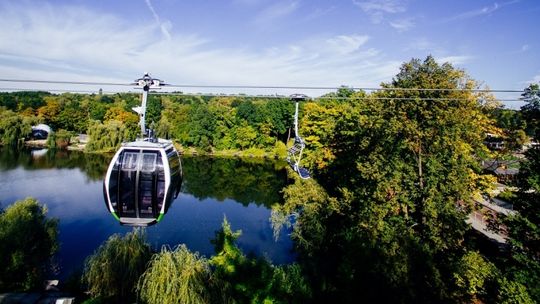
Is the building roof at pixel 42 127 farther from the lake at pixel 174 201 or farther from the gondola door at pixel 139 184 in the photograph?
the gondola door at pixel 139 184

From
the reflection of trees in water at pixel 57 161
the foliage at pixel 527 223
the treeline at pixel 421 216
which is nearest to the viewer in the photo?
the foliage at pixel 527 223

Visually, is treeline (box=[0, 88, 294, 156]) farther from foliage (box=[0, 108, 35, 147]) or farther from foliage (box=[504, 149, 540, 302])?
foliage (box=[504, 149, 540, 302])

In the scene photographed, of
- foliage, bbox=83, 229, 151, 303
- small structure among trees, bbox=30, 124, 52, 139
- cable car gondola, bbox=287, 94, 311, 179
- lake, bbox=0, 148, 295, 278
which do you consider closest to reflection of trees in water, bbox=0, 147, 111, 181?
lake, bbox=0, 148, 295, 278

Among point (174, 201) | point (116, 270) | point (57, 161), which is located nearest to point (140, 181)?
point (116, 270)

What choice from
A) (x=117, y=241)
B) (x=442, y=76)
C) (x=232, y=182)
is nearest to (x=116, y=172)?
(x=117, y=241)

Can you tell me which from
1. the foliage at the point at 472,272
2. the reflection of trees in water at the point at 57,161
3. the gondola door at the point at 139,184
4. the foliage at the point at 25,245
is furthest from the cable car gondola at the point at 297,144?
the reflection of trees in water at the point at 57,161

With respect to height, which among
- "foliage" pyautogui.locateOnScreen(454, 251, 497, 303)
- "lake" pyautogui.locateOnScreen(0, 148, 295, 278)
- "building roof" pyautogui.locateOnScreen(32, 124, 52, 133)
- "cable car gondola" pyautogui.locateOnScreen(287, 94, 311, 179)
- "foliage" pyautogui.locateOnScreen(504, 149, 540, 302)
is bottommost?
"lake" pyautogui.locateOnScreen(0, 148, 295, 278)
